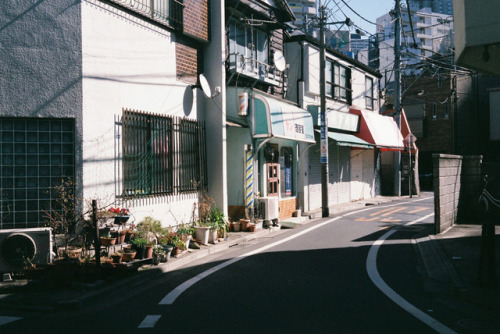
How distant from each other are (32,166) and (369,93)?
25.7m

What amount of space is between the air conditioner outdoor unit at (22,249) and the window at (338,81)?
61.2 feet

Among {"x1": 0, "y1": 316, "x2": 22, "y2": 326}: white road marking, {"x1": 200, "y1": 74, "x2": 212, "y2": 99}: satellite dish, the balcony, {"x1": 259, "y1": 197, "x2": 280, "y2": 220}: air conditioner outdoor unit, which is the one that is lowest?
{"x1": 0, "y1": 316, "x2": 22, "y2": 326}: white road marking

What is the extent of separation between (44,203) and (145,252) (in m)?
2.41

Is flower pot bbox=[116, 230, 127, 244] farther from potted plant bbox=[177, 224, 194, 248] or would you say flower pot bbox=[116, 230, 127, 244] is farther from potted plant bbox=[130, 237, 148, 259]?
potted plant bbox=[177, 224, 194, 248]

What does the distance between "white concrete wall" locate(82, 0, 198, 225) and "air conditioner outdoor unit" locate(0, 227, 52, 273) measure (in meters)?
1.59

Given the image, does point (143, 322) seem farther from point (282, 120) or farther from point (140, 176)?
point (282, 120)

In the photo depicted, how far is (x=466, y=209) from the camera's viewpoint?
51.2 ft

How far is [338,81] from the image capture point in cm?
2533

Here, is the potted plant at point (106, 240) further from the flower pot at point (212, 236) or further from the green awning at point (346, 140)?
the green awning at point (346, 140)

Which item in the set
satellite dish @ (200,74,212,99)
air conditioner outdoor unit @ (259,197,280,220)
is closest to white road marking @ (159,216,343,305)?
air conditioner outdoor unit @ (259,197,280,220)

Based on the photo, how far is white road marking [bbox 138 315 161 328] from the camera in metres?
5.56

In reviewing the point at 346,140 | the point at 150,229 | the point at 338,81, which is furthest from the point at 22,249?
the point at 338,81

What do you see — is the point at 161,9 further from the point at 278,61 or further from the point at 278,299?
the point at 278,299

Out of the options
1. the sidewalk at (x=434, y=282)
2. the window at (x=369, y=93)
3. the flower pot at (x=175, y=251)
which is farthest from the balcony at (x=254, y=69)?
the window at (x=369, y=93)
